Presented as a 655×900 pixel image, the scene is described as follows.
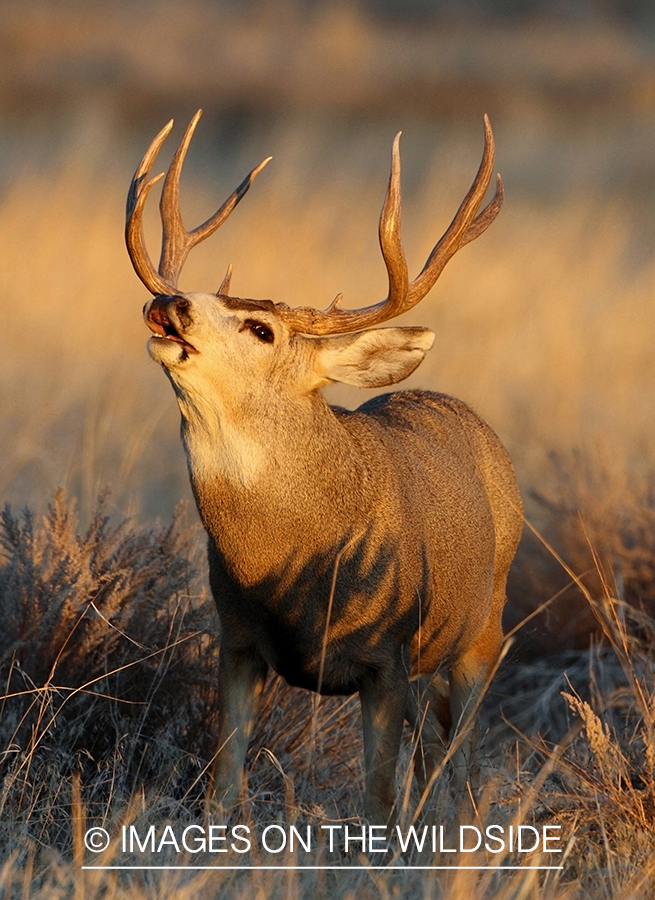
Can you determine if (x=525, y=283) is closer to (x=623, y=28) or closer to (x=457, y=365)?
(x=457, y=365)

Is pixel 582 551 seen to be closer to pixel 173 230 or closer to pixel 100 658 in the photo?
pixel 100 658

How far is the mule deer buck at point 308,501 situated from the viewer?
4395 millimetres

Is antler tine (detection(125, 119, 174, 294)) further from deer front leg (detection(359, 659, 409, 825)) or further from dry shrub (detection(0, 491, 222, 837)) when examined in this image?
deer front leg (detection(359, 659, 409, 825))

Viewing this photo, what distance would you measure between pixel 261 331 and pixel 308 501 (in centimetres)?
54

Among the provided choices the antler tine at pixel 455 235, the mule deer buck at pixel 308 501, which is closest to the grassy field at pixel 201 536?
the mule deer buck at pixel 308 501

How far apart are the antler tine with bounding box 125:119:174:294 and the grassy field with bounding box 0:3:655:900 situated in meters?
0.95

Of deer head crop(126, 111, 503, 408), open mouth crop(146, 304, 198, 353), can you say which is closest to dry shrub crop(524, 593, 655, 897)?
deer head crop(126, 111, 503, 408)

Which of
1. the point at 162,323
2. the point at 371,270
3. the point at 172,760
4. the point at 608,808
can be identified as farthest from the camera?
the point at 371,270

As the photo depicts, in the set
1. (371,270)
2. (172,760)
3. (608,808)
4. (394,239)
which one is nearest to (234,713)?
(172,760)

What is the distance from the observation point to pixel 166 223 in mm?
5000

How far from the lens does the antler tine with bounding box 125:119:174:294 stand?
4.70m

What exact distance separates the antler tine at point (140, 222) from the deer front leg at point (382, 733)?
4.73ft

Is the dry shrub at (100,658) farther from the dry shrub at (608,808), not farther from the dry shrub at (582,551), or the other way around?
the dry shrub at (582,551)

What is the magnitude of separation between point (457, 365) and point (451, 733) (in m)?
5.83
